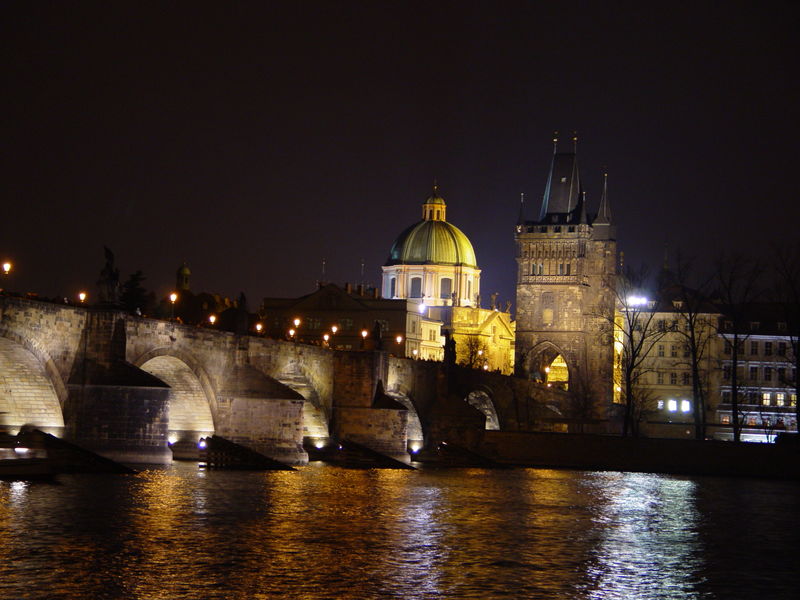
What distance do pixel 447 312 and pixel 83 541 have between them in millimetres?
145972

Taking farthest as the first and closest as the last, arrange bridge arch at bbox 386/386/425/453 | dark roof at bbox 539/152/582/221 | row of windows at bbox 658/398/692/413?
dark roof at bbox 539/152/582/221 → row of windows at bbox 658/398/692/413 → bridge arch at bbox 386/386/425/453

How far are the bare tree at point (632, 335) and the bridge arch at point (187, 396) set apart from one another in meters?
26.9

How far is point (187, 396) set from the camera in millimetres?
64812

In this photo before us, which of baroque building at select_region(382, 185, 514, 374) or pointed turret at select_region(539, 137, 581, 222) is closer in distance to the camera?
pointed turret at select_region(539, 137, 581, 222)

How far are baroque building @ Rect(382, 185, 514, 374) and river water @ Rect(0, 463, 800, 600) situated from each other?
11673 cm

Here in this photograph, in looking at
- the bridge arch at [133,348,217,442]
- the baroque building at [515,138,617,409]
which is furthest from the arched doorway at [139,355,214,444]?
the baroque building at [515,138,617,409]

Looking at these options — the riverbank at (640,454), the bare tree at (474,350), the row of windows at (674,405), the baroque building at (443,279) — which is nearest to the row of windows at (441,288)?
the baroque building at (443,279)

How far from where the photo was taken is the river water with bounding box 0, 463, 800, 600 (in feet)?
97.8

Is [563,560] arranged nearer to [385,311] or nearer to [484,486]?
[484,486]

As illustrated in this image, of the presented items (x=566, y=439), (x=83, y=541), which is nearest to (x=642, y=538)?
(x=83, y=541)

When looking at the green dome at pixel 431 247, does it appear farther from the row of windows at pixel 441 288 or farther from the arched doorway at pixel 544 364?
the arched doorway at pixel 544 364

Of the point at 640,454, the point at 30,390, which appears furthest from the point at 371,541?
the point at 640,454

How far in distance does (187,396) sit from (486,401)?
47.4m

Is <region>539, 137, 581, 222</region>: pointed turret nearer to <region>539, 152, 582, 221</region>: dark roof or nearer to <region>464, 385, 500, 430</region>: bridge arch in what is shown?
<region>539, 152, 582, 221</region>: dark roof
